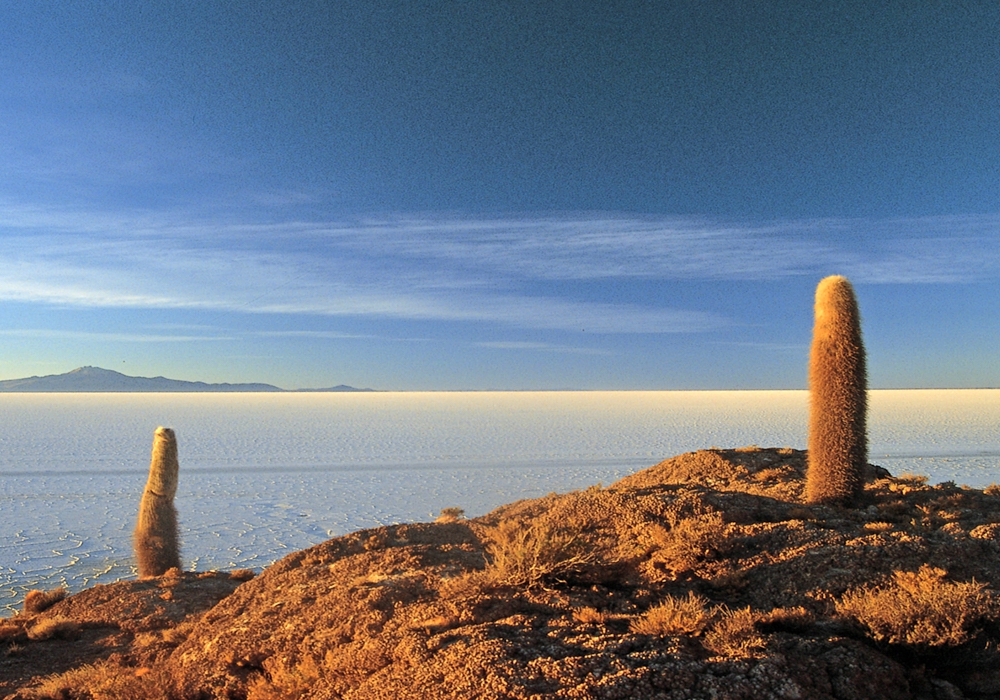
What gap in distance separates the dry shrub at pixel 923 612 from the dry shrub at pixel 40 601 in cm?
1233

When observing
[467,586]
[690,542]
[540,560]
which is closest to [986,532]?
[690,542]

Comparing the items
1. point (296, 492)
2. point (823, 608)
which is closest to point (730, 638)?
point (823, 608)

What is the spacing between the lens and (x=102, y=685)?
22.5 ft

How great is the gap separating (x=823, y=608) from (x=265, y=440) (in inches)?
1715

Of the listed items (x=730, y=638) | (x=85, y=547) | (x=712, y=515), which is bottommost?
(x=85, y=547)

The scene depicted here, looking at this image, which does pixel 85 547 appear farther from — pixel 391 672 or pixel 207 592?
pixel 391 672

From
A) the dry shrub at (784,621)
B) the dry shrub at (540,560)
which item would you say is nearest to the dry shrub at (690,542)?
the dry shrub at (540,560)

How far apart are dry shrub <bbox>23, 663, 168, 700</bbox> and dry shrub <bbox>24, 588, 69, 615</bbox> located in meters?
4.70

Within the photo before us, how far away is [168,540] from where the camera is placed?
14562 mm

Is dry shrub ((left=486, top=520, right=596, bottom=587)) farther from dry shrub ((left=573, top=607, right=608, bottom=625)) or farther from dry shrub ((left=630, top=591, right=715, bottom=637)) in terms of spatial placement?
dry shrub ((left=630, top=591, right=715, bottom=637))

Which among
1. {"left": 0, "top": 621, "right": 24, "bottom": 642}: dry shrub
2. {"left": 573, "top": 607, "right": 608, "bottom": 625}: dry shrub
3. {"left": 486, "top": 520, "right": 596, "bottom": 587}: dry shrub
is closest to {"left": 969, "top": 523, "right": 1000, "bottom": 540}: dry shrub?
{"left": 486, "top": 520, "right": 596, "bottom": 587}: dry shrub

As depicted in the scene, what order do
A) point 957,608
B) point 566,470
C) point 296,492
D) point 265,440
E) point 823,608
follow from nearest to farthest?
point 957,608
point 823,608
point 296,492
point 566,470
point 265,440

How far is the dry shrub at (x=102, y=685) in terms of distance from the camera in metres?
6.52

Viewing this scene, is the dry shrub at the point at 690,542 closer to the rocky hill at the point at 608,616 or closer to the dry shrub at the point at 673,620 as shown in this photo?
the rocky hill at the point at 608,616
